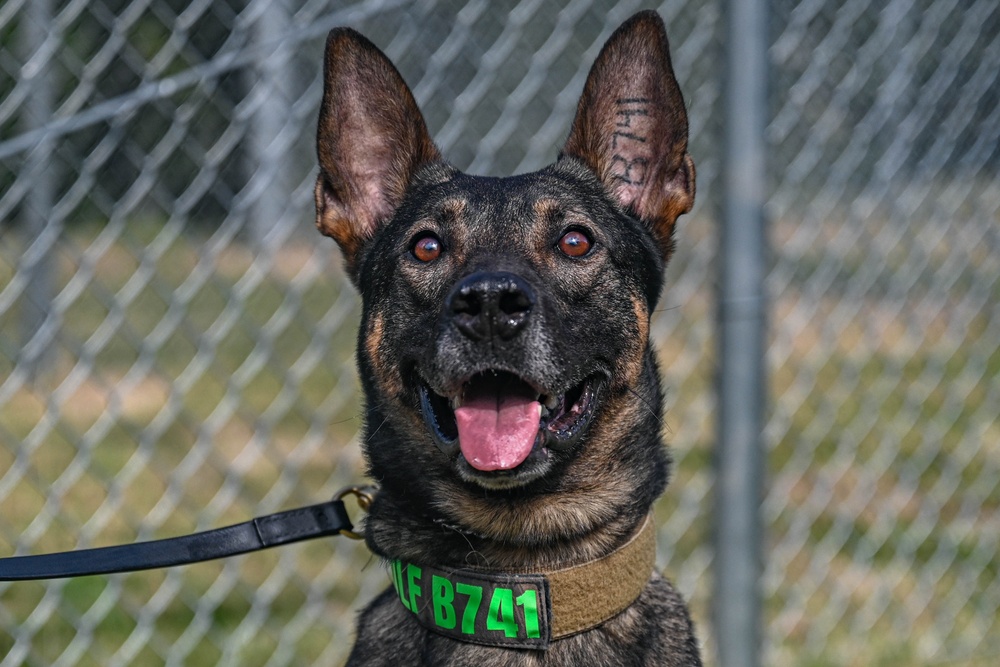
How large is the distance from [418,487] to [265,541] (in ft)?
1.00

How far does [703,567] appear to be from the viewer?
3.95m

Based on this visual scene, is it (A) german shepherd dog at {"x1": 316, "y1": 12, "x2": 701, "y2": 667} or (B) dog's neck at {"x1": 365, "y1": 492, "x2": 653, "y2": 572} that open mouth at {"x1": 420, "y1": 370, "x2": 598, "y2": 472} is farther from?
(B) dog's neck at {"x1": 365, "y1": 492, "x2": 653, "y2": 572}

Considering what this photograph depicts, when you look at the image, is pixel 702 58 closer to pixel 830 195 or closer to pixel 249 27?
pixel 830 195

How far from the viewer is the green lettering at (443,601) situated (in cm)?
200

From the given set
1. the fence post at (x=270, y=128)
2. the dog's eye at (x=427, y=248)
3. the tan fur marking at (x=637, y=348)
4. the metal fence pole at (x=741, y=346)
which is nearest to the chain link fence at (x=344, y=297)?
the fence post at (x=270, y=128)

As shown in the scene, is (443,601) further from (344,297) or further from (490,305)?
(344,297)

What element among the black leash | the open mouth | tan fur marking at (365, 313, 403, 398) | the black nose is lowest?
the black leash

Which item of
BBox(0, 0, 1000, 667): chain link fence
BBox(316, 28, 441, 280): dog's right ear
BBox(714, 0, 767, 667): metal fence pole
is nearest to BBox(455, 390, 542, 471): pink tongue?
BBox(316, 28, 441, 280): dog's right ear

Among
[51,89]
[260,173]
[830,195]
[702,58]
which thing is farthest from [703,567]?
[51,89]

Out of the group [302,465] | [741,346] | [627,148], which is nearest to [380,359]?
[627,148]

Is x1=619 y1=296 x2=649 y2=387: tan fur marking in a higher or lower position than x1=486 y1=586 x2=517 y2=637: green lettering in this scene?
higher

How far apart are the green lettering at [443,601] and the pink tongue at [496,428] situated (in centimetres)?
23

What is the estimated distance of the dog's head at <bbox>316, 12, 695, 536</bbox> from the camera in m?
1.99

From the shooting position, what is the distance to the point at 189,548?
207cm
